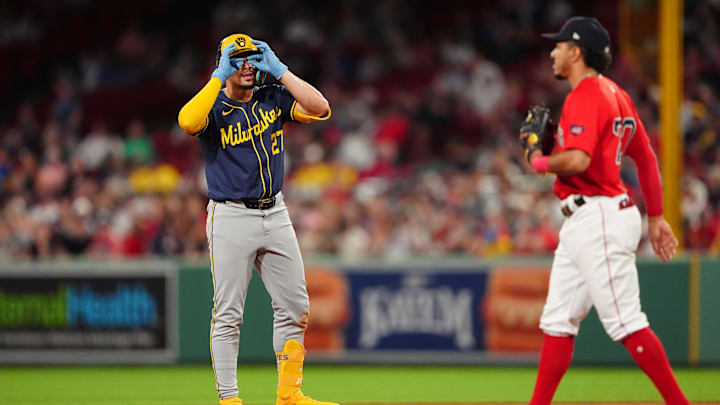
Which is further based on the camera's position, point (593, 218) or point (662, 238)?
point (662, 238)

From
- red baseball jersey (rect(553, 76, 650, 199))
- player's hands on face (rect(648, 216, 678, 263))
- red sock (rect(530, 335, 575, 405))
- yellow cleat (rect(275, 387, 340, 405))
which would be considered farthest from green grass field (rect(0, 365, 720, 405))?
red baseball jersey (rect(553, 76, 650, 199))

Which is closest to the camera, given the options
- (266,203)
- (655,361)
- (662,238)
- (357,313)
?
(655,361)

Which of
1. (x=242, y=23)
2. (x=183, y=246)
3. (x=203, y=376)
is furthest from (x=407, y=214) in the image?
(x=242, y=23)

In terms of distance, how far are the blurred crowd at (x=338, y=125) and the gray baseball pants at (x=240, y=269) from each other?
5021 mm

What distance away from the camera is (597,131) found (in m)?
4.63

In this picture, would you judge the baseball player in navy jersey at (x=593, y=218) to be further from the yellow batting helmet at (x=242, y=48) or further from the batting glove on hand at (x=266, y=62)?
the yellow batting helmet at (x=242, y=48)

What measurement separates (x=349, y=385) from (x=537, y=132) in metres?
3.97

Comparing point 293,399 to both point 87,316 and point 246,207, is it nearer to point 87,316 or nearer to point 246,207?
point 246,207

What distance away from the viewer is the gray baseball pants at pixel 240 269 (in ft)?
17.5

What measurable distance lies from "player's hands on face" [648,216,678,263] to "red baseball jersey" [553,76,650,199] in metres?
0.35

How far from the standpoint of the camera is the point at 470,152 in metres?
13.5

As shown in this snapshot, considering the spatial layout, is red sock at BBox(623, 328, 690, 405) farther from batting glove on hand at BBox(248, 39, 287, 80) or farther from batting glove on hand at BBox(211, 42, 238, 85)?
batting glove on hand at BBox(211, 42, 238, 85)

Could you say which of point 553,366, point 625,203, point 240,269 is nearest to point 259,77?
point 240,269

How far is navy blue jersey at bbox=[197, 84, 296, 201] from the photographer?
5328mm
